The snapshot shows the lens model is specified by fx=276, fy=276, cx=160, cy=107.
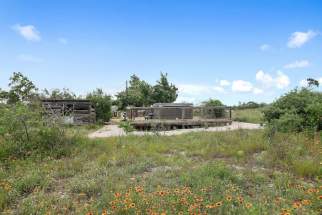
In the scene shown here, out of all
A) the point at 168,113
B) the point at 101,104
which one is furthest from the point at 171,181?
the point at 101,104

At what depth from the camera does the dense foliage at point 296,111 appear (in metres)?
9.76

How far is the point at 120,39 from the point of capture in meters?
15.0

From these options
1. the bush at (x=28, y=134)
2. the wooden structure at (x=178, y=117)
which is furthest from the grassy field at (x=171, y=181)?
the wooden structure at (x=178, y=117)

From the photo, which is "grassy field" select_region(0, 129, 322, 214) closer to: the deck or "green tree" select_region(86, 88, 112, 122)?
the deck

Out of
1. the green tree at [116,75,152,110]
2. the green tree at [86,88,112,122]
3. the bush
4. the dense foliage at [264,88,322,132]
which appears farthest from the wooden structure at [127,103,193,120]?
the green tree at [116,75,152,110]

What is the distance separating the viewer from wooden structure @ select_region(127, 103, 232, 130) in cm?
1692

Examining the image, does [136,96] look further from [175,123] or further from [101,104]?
[175,123]

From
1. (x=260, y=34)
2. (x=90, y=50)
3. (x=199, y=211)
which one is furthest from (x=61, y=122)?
(x=260, y=34)

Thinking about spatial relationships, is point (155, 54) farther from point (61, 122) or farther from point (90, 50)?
point (61, 122)

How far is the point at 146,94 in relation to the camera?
35312 millimetres

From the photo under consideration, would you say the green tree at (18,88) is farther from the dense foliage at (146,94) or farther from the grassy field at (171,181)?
the grassy field at (171,181)

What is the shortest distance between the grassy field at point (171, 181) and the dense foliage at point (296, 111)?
5.34 feet

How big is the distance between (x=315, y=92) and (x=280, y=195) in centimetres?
897

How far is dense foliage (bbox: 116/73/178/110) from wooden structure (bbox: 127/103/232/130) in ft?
46.7
